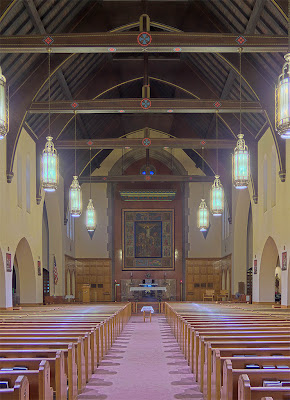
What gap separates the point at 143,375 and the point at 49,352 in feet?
11.0

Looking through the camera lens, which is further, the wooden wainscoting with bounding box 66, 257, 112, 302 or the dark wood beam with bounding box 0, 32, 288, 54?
the wooden wainscoting with bounding box 66, 257, 112, 302

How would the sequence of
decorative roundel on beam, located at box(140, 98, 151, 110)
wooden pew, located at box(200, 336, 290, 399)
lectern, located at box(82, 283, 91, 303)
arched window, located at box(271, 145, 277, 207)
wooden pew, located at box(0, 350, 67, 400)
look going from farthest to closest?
lectern, located at box(82, 283, 91, 303)
arched window, located at box(271, 145, 277, 207)
decorative roundel on beam, located at box(140, 98, 151, 110)
wooden pew, located at box(200, 336, 290, 399)
wooden pew, located at box(0, 350, 67, 400)

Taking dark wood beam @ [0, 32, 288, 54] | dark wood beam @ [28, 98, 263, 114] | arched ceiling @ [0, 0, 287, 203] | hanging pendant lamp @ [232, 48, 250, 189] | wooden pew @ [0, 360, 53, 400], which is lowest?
wooden pew @ [0, 360, 53, 400]

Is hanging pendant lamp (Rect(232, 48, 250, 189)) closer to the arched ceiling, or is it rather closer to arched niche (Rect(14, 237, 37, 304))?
the arched ceiling

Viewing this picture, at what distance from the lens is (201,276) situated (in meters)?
37.0

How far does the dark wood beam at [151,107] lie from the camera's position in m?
19.8

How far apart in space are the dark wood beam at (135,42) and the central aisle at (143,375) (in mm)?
7529

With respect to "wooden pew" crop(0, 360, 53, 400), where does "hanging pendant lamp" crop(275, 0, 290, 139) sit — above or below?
above

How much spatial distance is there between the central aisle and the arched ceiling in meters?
8.14

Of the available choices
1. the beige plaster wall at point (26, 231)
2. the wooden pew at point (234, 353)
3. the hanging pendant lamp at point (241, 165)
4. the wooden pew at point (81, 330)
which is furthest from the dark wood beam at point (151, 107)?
the wooden pew at point (234, 353)

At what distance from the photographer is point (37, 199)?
80.9 feet

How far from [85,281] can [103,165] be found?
7.49m

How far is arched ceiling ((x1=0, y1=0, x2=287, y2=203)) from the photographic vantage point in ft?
55.6

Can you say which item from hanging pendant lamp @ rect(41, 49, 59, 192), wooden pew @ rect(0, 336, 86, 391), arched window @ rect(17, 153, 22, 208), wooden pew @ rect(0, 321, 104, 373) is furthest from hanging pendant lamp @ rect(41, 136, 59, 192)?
arched window @ rect(17, 153, 22, 208)
